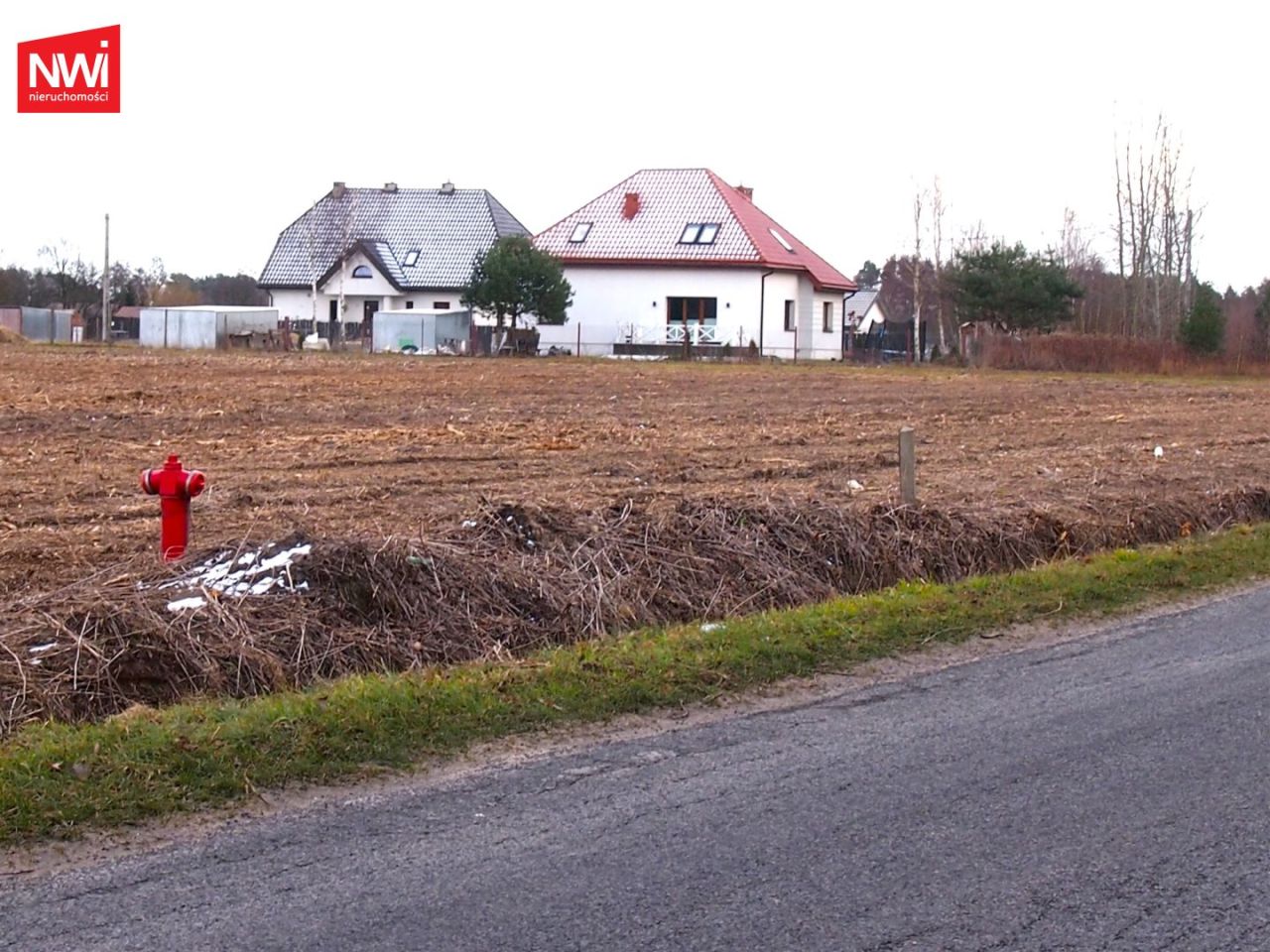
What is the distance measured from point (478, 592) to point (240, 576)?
1.48 metres

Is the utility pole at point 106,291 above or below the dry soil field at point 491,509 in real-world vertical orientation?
above

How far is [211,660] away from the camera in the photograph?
8.20 m

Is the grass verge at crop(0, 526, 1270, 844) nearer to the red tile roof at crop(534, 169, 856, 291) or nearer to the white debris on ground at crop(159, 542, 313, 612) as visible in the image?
the white debris on ground at crop(159, 542, 313, 612)

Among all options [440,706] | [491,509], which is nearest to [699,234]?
[491,509]

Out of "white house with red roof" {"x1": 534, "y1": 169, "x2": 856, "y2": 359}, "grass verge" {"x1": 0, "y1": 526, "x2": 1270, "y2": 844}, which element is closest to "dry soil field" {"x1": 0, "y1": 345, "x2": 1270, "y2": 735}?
"grass verge" {"x1": 0, "y1": 526, "x2": 1270, "y2": 844}

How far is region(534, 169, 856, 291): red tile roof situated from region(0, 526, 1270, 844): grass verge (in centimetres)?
5201

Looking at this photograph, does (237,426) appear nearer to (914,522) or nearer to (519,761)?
(914,522)

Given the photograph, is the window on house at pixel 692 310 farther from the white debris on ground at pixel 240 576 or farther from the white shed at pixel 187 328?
the white debris on ground at pixel 240 576

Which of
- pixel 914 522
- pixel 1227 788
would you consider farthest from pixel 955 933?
pixel 914 522

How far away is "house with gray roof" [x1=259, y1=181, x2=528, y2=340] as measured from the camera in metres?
72.6

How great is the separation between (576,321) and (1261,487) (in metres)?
48.6

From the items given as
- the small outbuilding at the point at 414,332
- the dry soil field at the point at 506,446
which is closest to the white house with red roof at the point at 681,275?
the small outbuilding at the point at 414,332

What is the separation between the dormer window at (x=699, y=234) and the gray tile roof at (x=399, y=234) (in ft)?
40.9

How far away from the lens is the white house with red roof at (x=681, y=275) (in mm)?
62281
